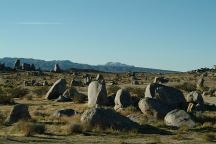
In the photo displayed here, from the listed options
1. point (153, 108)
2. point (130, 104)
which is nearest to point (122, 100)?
point (130, 104)

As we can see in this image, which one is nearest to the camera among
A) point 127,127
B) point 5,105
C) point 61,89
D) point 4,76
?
point 127,127

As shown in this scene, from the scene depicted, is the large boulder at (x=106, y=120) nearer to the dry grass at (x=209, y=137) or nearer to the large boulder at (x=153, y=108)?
the dry grass at (x=209, y=137)

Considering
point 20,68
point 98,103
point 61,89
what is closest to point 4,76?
point 20,68

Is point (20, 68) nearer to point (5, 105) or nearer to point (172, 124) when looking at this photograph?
point (5, 105)

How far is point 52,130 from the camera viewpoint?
2653 cm

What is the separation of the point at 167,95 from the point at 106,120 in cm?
1025

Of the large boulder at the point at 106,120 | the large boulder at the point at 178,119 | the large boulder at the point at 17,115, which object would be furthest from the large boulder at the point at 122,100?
the large boulder at the point at 106,120

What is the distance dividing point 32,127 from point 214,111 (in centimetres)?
1569

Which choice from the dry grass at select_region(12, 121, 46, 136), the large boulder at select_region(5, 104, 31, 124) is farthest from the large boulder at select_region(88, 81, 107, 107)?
the dry grass at select_region(12, 121, 46, 136)

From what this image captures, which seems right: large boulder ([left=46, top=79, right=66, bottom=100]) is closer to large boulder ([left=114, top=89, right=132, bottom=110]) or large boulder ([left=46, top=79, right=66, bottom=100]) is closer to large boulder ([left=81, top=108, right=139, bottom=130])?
large boulder ([left=114, top=89, right=132, bottom=110])

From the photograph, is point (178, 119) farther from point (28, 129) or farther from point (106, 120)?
point (28, 129)

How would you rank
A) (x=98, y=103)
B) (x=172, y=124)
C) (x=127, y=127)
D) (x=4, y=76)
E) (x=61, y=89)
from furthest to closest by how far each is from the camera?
(x=4, y=76) → (x=61, y=89) → (x=98, y=103) → (x=172, y=124) → (x=127, y=127)

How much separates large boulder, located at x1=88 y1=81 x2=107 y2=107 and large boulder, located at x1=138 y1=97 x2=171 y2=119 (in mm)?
6191

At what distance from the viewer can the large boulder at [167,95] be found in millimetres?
35906
